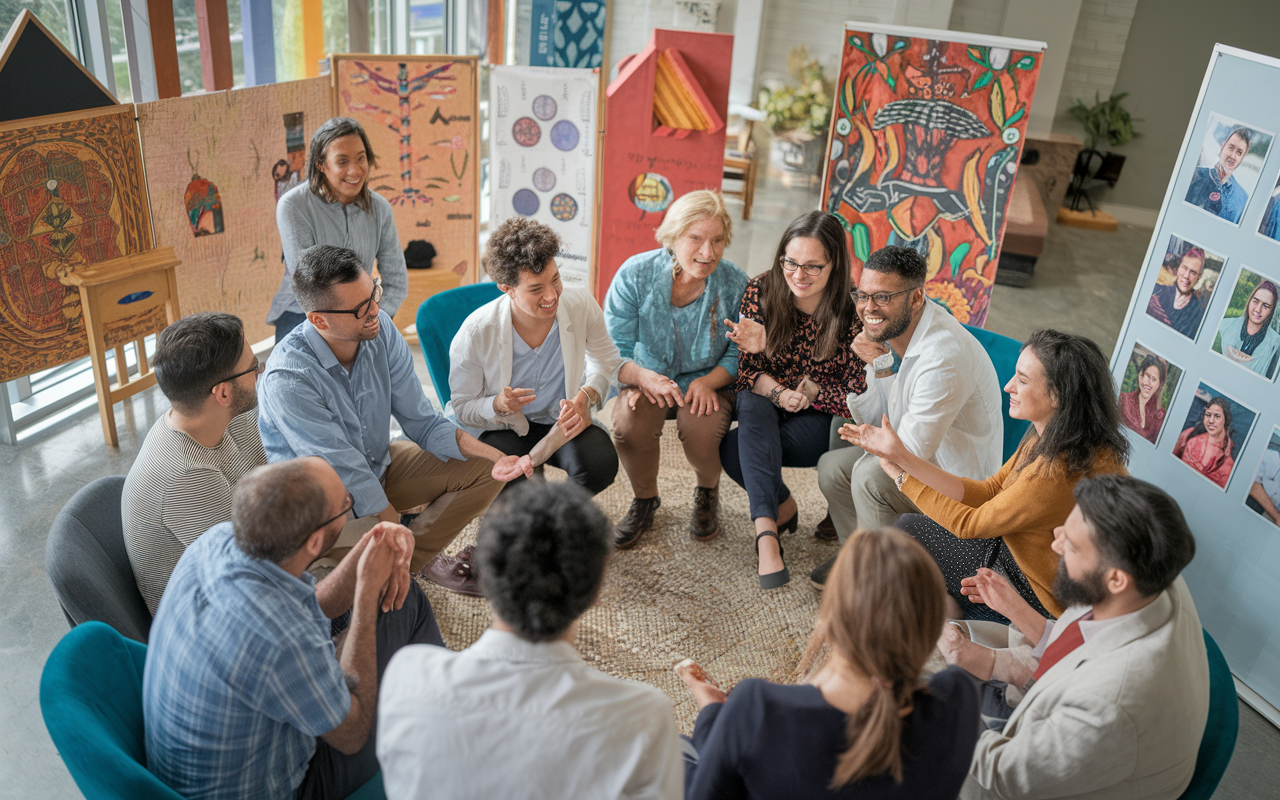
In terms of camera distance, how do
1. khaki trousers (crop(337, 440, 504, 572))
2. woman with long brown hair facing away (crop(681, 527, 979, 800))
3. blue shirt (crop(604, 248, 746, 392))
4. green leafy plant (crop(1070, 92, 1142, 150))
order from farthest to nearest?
green leafy plant (crop(1070, 92, 1142, 150)), blue shirt (crop(604, 248, 746, 392)), khaki trousers (crop(337, 440, 504, 572)), woman with long brown hair facing away (crop(681, 527, 979, 800))

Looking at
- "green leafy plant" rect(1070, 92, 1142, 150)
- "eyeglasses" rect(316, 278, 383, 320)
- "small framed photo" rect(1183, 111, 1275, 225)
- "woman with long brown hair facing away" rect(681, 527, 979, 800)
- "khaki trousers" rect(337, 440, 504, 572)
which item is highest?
"small framed photo" rect(1183, 111, 1275, 225)

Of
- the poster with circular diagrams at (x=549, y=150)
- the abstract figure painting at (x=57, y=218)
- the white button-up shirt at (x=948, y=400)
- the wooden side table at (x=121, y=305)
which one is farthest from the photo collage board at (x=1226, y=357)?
the abstract figure painting at (x=57, y=218)

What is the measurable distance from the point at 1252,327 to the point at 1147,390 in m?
0.49

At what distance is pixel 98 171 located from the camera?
3496 mm

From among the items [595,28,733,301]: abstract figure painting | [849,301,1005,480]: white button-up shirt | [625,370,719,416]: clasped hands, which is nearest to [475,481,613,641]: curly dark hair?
[849,301,1005,480]: white button-up shirt

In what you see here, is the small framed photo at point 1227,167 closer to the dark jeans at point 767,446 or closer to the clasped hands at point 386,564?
the dark jeans at point 767,446

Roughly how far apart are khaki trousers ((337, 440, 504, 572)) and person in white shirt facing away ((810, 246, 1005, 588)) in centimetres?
122

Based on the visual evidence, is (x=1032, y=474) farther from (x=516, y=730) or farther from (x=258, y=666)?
(x=258, y=666)

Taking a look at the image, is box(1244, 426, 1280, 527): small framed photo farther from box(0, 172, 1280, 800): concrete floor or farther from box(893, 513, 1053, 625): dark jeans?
box(893, 513, 1053, 625): dark jeans

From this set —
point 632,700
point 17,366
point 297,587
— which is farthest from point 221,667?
point 17,366

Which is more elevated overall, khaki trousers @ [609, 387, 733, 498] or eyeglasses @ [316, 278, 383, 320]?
eyeglasses @ [316, 278, 383, 320]

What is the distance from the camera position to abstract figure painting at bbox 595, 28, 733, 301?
4168mm

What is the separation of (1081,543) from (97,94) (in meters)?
3.79

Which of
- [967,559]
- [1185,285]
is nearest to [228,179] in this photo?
[967,559]
